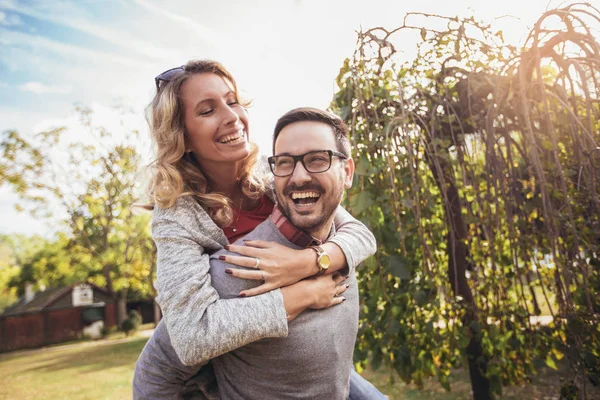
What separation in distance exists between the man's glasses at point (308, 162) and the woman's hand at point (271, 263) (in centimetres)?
25

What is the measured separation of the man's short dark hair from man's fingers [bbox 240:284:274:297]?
0.54 metres

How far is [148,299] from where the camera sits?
2998 cm

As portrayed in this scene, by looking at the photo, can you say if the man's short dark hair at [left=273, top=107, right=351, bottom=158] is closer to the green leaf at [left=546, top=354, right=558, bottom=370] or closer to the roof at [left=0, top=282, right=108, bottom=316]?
the green leaf at [left=546, top=354, right=558, bottom=370]

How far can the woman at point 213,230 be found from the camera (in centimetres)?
109

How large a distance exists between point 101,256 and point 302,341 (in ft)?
67.4

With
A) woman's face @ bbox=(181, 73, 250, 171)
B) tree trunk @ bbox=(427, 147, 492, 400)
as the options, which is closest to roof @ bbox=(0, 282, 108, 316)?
tree trunk @ bbox=(427, 147, 492, 400)

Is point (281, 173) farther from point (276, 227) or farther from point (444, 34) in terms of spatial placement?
point (444, 34)

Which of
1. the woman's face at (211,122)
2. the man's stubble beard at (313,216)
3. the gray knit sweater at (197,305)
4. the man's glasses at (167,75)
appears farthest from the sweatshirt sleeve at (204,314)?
the man's glasses at (167,75)

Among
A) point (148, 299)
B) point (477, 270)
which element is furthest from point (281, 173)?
point (148, 299)

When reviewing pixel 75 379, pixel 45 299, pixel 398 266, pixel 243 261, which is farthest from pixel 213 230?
pixel 45 299

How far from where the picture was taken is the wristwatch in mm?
1297

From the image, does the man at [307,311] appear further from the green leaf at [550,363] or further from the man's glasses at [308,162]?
the green leaf at [550,363]

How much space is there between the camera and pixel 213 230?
135cm

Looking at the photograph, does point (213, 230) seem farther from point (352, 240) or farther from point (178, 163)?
point (352, 240)
